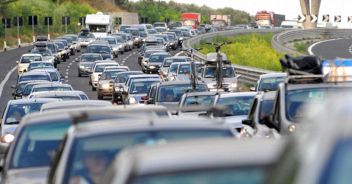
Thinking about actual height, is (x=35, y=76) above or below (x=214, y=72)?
below

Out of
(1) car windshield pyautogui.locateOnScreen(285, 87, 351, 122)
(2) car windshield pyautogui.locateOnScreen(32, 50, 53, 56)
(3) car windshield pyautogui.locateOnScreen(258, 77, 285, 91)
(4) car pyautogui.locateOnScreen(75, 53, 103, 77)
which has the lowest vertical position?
(2) car windshield pyautogui.locateOnScreen(32, 50, 53, 56)

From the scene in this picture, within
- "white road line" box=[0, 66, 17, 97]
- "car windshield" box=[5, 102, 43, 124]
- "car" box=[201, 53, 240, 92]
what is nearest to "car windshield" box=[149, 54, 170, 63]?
"white road line" box=[0, 66, 17, 97]

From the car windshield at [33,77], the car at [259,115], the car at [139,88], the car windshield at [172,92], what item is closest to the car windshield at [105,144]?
the car at [259,115]

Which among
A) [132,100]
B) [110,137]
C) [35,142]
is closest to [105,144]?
[110,137]

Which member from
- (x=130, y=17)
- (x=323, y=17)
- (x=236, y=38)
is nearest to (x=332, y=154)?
(x=323, y=17)

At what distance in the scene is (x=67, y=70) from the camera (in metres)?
71.9

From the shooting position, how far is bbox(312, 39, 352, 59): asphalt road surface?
67681 mm

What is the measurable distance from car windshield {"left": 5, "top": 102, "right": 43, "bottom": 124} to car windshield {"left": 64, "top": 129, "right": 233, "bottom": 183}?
14039 millimetres

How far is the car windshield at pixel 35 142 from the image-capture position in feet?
33.4

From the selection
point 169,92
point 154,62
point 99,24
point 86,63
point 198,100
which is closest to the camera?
point 198,100

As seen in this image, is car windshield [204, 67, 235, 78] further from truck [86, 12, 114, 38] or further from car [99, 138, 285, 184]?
truck [86, 12, 114, 38]

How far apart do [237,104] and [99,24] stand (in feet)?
288

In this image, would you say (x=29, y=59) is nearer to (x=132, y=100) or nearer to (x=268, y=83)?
(x=132, y=100)

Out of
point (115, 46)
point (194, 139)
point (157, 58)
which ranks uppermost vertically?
point (194, 139)
